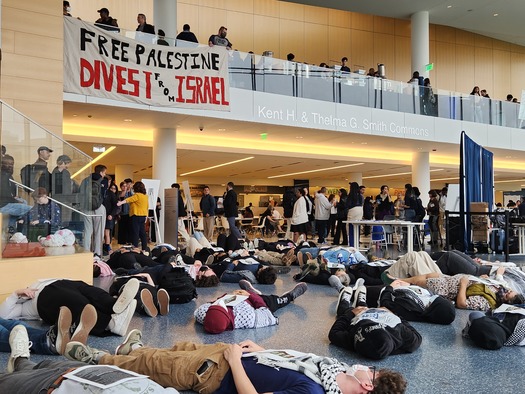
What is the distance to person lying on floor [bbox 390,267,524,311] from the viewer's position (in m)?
5.29

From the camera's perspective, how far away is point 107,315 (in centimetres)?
414

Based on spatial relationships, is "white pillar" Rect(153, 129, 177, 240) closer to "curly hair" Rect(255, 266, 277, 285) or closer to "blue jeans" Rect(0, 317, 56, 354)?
"curly hair" Rect(255, 266, 277, 285)

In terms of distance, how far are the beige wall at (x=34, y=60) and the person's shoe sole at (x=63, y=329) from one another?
6896mm

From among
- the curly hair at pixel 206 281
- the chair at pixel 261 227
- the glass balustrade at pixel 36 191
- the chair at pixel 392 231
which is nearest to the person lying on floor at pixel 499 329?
the curly hair at pixel 206 281

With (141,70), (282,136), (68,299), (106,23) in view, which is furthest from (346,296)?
(282,136)

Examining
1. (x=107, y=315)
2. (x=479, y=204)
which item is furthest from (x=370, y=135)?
(x=107, y=315)

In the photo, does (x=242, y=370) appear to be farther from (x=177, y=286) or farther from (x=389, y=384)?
(x=177, y=286)

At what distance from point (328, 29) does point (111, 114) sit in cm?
1449

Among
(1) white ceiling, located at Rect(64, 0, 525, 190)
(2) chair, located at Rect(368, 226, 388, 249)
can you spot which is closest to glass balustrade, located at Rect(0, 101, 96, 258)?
(1) white ceiling, located at Rect(64, 0, 525, 190)

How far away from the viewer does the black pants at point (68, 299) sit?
13.4ft

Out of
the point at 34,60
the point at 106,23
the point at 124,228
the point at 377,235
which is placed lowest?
the point at 377,235

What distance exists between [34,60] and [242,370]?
352 inches

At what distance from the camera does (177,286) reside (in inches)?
231

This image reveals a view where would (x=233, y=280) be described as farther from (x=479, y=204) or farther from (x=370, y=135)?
(x=370, y=135)
